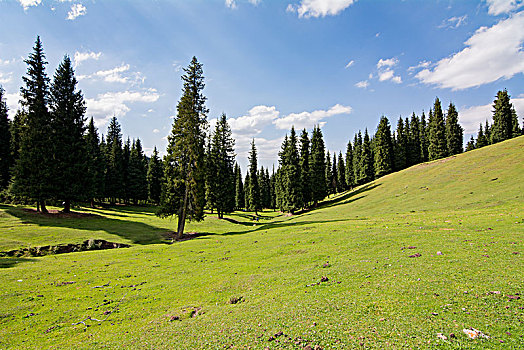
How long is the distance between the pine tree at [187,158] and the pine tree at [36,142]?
59.6 feet

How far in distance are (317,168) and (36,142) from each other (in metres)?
59.3

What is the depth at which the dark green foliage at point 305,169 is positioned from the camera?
213 ft

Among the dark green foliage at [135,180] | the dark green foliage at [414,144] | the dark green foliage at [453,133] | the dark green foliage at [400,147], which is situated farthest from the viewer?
the dark green foliage at [414,144]

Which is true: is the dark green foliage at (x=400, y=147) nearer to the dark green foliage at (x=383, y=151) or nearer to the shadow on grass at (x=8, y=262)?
the dark green foliage at (x=383, y=151)

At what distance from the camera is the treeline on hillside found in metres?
34.1

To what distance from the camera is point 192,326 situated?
7879 millimetres

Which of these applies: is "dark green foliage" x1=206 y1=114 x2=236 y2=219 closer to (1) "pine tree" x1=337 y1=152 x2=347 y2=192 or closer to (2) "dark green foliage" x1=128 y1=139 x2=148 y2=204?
(2) "dark green foliage" x1=128 y1=139 x2=148 y2=204

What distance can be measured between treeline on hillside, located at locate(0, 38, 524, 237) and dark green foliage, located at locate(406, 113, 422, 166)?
40 cm

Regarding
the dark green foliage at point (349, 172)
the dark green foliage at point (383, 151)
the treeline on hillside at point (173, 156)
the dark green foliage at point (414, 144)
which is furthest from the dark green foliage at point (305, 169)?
the dark green foliage at point (414, 144)

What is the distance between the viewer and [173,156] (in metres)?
33.2

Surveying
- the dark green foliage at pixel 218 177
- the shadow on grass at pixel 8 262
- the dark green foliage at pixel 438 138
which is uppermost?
the dark green foliage at pixel 438 138

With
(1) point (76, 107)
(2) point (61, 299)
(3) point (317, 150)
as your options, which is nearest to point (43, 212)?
(1) point (76, 107)

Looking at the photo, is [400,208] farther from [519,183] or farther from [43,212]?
[43,212]

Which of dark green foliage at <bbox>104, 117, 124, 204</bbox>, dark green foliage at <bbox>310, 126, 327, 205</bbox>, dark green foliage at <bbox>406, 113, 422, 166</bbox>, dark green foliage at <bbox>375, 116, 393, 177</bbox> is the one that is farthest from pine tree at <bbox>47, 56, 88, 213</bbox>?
dark green foliage at <bbox>406, 113, 422, 166</bbox>
